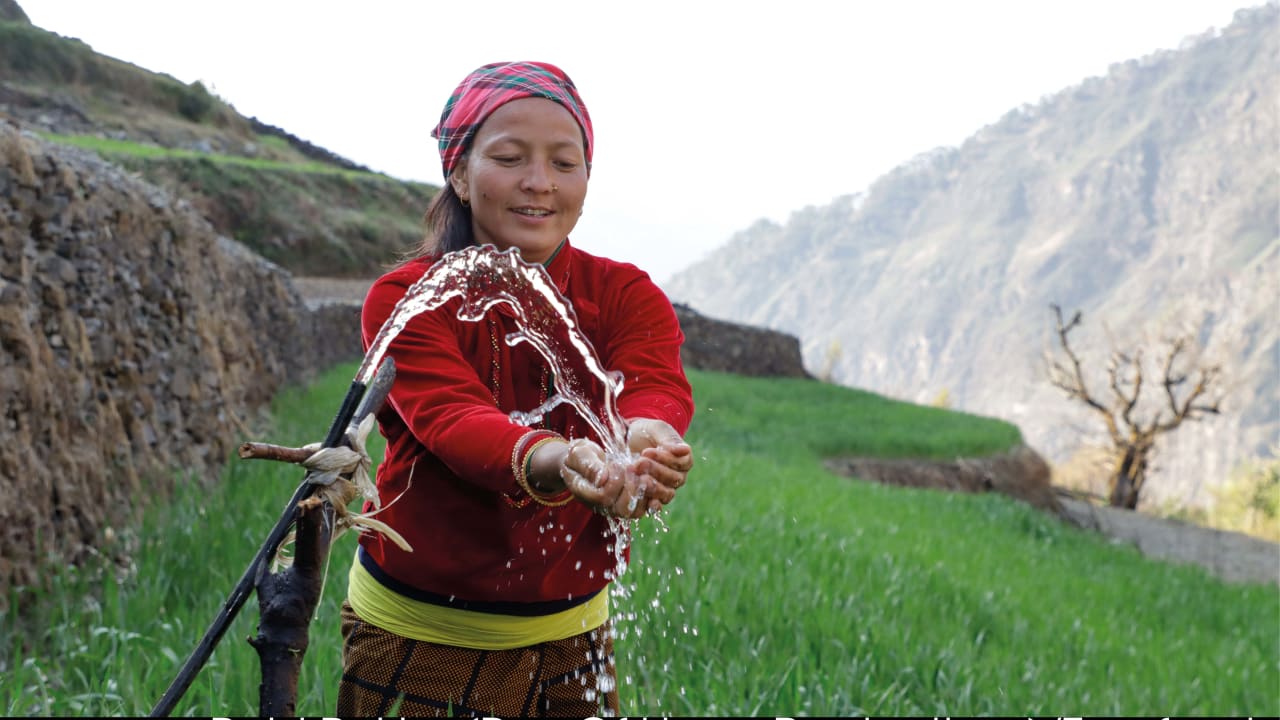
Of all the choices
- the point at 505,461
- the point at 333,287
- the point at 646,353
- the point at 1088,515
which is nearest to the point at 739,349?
the point at 1088,515

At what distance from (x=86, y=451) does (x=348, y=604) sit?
9.71 feet

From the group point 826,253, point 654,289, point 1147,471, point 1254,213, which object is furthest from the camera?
point 826,253

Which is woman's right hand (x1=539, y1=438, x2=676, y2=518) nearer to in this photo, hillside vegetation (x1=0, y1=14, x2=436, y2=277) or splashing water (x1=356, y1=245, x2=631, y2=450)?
splashing water (x1=356, y1=245, x2=631, y2=450)

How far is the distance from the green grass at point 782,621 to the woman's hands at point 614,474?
19.5 inches

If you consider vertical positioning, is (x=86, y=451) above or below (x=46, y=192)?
below

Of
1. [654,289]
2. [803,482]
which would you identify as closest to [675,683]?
[654,289]

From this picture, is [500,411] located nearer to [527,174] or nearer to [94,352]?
[527,174]

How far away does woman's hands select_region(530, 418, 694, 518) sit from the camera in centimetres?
80

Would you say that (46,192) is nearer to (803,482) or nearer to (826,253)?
(803,482)

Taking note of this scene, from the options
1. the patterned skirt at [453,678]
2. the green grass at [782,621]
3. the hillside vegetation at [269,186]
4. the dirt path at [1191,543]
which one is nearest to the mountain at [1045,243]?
the hillside vegetation at [269,186]

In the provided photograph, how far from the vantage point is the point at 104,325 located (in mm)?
4086

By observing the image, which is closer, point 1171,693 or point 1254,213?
point 1171,693

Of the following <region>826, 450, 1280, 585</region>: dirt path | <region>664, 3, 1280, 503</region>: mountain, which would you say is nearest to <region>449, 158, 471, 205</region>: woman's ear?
<region>826, 450, 1280, 585</region>: dirt path

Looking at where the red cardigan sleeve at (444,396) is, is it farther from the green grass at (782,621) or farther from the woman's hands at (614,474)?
the green grass at (782,621)
